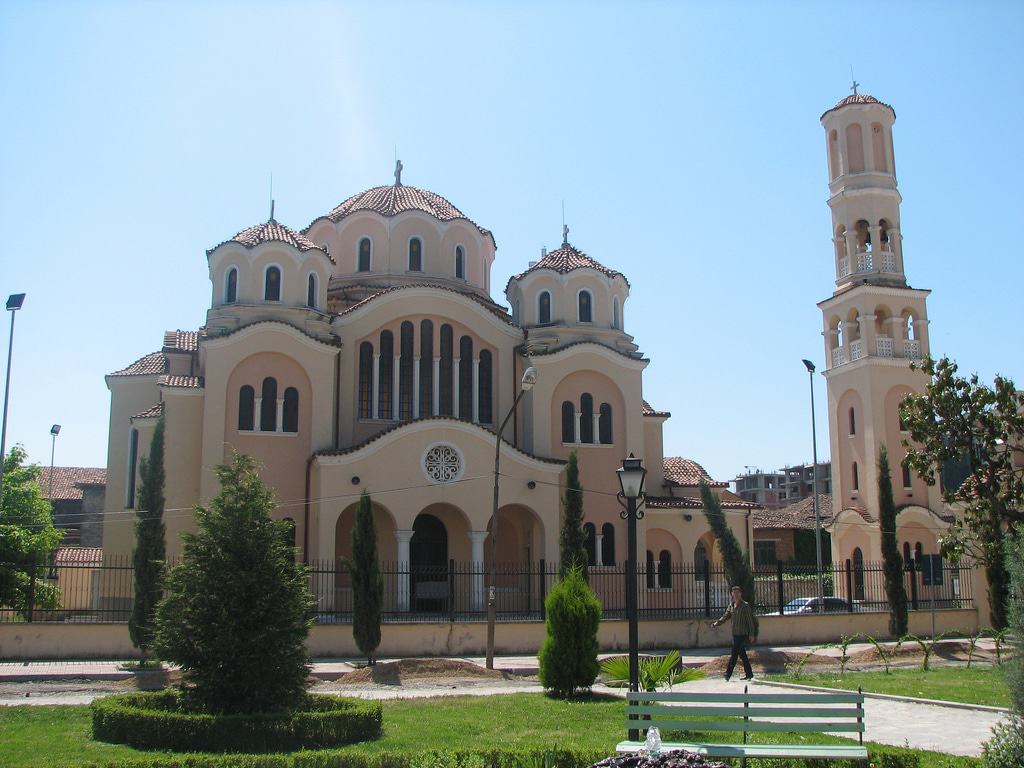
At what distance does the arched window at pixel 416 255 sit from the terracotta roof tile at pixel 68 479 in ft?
111

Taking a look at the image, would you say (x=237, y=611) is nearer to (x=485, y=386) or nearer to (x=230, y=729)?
(x=230, y=729)

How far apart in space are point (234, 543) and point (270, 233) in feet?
70.5

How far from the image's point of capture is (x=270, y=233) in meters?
32.8

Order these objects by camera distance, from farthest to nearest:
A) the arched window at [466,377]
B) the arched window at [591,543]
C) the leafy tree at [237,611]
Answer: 1. the arched window at [466,377]
2. the arched window at [591,543]
3. the leafy tree at [237,611]

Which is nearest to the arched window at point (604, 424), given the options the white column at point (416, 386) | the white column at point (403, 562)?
the white column at point (416, 386)

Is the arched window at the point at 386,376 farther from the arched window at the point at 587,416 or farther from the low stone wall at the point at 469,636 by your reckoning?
the low stone wall at the point at 469,636

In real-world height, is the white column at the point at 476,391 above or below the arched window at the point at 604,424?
above

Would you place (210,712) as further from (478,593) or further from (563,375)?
(563,375)

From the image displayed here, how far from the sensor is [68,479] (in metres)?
65.3

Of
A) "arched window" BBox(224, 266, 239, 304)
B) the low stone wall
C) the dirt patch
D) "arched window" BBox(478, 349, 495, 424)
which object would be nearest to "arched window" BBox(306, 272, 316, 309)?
"arched window" BBox(224, 266, 239, 304)

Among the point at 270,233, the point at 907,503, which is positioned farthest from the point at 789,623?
the point at 270,233

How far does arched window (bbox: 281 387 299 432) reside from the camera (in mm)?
30219

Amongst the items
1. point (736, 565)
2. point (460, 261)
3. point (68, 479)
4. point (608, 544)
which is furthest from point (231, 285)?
point (68, 479)

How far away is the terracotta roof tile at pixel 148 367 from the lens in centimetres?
3409
